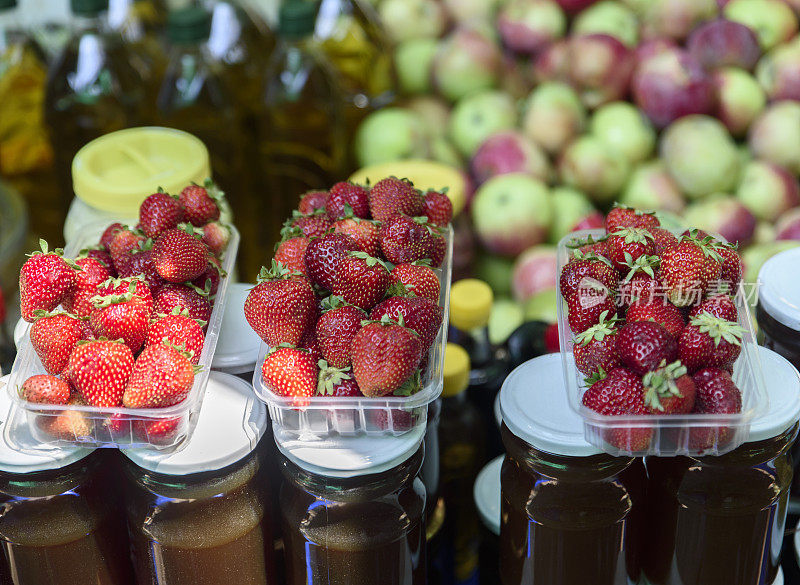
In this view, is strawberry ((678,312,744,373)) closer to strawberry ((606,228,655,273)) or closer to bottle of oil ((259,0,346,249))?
strawberry ((606,228,655,273))

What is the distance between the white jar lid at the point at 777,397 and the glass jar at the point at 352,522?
1.11 ft

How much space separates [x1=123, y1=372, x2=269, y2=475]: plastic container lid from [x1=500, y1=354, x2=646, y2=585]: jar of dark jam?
0.88 feet

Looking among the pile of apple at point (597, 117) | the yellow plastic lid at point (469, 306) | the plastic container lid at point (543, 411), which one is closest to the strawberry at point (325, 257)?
the plastic container lid at point (543, 411)

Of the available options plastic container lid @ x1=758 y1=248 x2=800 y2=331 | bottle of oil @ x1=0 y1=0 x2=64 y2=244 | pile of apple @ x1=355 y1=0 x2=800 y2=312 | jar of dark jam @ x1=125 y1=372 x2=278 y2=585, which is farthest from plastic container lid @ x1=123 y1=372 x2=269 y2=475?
bottle of oil @ x1=0 y1=0 x2=64 y2=244

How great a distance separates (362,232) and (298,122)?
86cm

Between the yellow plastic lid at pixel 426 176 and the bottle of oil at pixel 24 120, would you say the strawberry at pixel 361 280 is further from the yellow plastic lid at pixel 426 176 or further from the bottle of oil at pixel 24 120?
the bottle of oil at pixel 24 120

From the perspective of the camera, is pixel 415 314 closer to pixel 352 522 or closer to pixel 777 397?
pixel 352 522

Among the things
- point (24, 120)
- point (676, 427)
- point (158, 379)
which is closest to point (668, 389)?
point (676, 427)

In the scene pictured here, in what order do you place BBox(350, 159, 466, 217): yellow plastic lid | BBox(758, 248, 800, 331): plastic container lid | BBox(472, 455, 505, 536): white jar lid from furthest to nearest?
1. BBox(350, 159, 466, 217): yellow plastic lid
2. BBox(472, 455, 505, 536): white jar lid
3. BBox(758, 248, 800, 331): plastic container lid

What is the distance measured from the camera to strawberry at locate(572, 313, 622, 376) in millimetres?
791

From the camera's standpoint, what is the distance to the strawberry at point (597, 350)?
0.79m

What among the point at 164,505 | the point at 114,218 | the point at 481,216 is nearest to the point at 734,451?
the point at 164,505

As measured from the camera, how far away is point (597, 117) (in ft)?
6.11

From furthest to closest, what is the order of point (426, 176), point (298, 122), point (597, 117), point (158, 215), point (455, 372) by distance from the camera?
point (597, 117)
point (298, 122)
point (426, 176)
point (455, 372)
point (158, 215)
